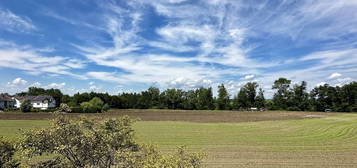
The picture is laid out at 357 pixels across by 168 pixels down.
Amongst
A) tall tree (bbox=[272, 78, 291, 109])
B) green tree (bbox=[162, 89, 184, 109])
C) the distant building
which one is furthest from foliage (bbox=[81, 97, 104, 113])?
tall tree (bbox=[272, 78, 291, 109])

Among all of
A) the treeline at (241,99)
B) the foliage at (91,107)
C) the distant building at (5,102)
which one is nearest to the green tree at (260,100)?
the treeline at (241,99)

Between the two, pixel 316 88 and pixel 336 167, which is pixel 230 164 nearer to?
pixel 336 167

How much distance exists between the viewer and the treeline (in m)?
70.4

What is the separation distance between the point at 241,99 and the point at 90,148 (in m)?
80.4

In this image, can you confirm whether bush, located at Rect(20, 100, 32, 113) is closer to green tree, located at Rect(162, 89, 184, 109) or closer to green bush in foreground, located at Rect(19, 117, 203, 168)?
green tree, located at Rect(162, 89, 184, 109)

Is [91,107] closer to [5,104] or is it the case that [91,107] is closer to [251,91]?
[5,104]

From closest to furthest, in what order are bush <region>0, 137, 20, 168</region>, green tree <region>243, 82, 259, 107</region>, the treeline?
bush <region>0, 137, 20, 168</region>
the treeline
green tree <region>243, 82, 259, 107</region>

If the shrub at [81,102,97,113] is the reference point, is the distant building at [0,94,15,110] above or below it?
above

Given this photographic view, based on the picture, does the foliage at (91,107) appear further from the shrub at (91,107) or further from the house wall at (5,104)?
the house wall at (5,104)

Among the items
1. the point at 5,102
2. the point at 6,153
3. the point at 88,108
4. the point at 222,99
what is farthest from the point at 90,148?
the point at 5,102

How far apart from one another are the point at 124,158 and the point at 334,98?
8629 cm

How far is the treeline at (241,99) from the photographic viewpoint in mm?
70438

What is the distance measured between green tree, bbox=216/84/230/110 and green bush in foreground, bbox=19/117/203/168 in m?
79.0

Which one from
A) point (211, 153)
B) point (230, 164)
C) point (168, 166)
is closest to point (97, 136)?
point (168, 166)
